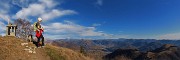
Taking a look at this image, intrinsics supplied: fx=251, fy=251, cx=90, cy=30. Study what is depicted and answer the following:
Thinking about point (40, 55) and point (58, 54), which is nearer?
point (40, 55)

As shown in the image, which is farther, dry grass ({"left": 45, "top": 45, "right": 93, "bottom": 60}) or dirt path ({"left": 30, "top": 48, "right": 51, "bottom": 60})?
dry grass ({"left": 45, "top": 45, "right": 93, "bottom": 60})

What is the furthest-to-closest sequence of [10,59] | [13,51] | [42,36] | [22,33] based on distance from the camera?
[22,33]
[13,51]
[10,59]
[42,36]

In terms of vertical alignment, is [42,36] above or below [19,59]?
above

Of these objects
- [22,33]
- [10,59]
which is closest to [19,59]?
[10,59]

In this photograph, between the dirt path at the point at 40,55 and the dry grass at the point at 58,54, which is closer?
the dirt path at the point at 40,55

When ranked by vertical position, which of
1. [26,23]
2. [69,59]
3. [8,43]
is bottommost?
[69,59]

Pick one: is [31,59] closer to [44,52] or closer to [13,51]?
[13,51]

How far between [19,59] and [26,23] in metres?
68.8

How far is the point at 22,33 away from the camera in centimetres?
10088

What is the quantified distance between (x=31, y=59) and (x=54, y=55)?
41.0 ft

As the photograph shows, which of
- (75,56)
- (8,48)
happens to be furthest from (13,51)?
(75,56)

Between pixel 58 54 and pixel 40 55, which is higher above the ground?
pixel 40 55

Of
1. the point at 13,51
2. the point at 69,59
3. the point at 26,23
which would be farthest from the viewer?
the point at 26,23

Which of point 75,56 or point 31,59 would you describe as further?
point 75,56
